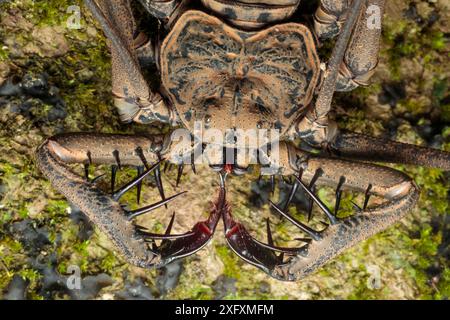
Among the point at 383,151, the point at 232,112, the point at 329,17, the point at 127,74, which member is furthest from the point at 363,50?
the point at 127,74

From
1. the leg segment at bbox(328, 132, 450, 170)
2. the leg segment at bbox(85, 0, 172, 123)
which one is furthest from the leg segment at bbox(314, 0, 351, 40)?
the leg segment at bbox(85, 0, 172, 123)

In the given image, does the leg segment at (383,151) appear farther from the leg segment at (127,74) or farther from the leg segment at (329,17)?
the leg segment at (127,74)

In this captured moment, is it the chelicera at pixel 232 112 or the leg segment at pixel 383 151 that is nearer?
the chelicera at pixel 232 112

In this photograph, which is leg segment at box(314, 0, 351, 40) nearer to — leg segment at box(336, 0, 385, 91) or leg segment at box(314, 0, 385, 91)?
leg segment at box(314, 0, 385, 91)

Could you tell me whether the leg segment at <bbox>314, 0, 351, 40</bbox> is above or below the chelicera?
above

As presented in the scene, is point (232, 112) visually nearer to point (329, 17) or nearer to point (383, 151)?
point (329, 17)

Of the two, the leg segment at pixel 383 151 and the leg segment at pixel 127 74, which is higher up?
the leg segment at pixel 127 74

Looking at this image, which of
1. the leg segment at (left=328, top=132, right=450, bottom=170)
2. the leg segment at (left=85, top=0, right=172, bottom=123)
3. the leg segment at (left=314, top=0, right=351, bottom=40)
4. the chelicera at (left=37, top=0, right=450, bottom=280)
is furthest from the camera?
the leg segment at (left=328, top=132, right=450, bottom=170)

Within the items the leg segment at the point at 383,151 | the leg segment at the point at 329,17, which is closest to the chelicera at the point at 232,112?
the leg segment at the point at 329,17

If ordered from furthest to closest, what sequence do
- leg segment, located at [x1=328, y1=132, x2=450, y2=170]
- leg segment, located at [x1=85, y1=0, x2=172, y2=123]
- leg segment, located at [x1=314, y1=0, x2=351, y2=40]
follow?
leg segment, located at [x1=328, y1=132, x2=450, y2=170] < leg segment, located at [x1=314, y1=0, x2=351, y2=40] < leg segment, located at [x1=85, y1=0, x2=172, y2=123]

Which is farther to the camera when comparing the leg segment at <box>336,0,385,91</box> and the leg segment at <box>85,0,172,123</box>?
the leg segment at <box>336,0,385,91</box>
